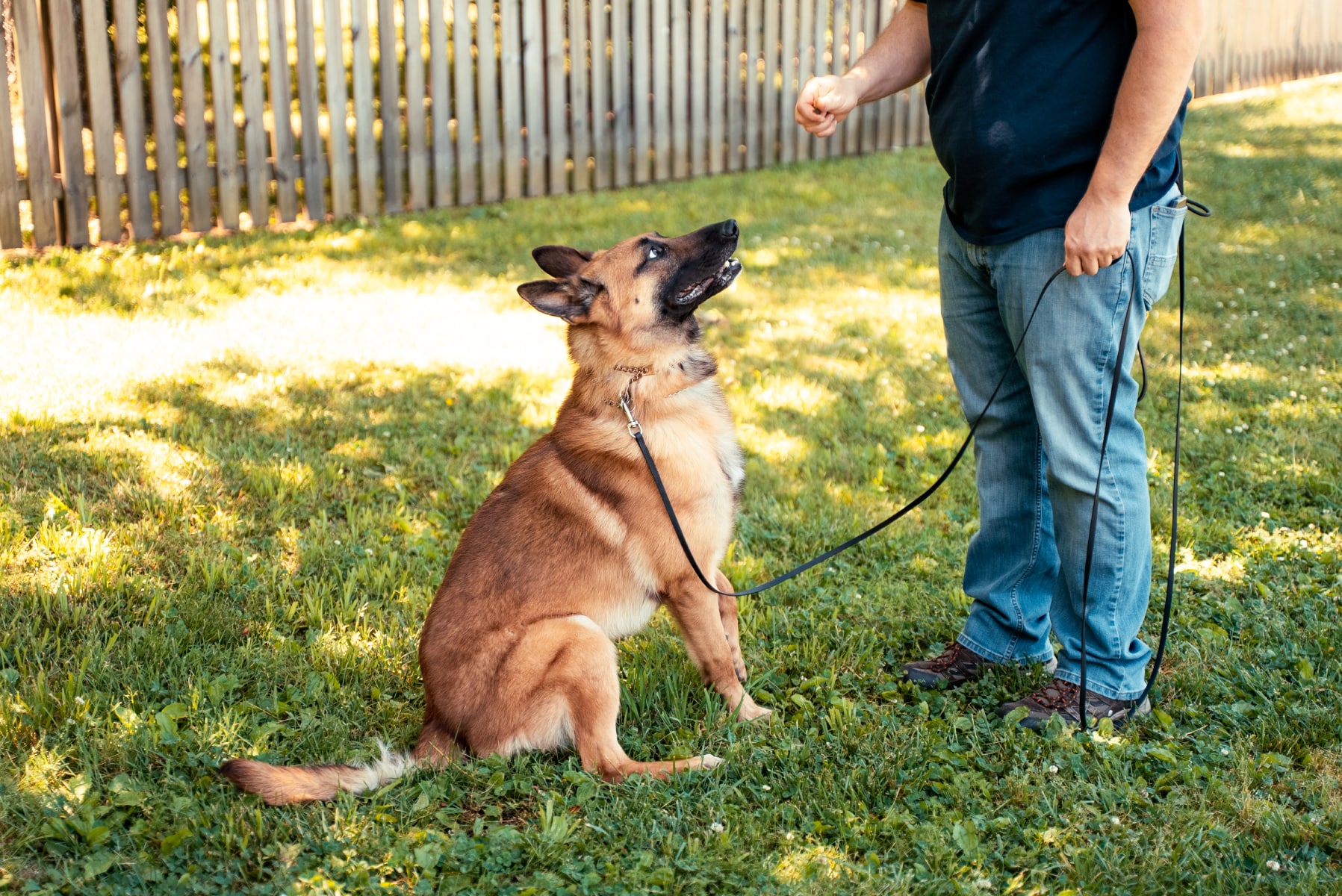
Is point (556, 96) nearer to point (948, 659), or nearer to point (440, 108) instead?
point (440, 108)

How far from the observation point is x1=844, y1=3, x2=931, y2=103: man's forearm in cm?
342

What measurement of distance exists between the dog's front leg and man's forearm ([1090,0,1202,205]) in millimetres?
1580

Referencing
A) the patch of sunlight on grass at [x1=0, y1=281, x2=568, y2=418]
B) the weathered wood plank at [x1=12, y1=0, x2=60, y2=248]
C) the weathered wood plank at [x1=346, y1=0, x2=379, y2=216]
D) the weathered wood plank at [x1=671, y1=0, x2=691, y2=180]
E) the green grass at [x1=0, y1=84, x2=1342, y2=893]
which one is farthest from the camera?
the weathered wood plank at [x1=671, y1=0, x2=691, y2=180]

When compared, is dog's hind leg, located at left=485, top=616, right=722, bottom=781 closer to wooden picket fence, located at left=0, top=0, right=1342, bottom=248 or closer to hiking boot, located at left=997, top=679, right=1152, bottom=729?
hiking boot, located at left=997, top=679, right=1152, bottom=729

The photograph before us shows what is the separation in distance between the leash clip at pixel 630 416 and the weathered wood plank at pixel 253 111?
5.63 meters

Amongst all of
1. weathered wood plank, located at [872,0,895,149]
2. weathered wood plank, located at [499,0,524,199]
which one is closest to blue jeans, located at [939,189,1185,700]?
weathered wood plank, located at [499,0,524,199]

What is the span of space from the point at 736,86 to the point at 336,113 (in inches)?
160

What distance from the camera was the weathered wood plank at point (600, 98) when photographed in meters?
9.30

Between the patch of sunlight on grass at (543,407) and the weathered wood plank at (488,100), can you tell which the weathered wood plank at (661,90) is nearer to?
the weathered wood plank at (488,100)

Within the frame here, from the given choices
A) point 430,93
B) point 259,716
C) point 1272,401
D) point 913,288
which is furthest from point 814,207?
point 259,716

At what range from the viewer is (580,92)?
9.30m

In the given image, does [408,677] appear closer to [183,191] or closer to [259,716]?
[259,716]

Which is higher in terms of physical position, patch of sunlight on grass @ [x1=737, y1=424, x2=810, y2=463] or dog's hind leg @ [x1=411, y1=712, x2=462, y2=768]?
patch of sunlight on grass @ [x1=737, y1=424, x2=810, y2=463]

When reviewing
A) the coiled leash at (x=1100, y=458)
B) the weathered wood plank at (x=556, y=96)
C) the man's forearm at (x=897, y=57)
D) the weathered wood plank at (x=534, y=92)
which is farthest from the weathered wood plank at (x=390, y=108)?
the coiled leash at (x=1100, y=458)
